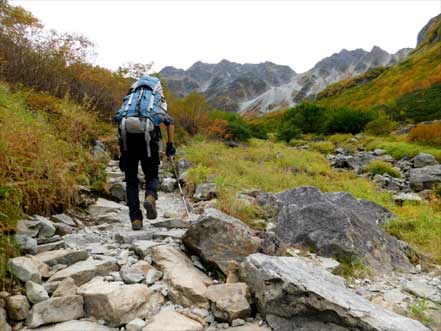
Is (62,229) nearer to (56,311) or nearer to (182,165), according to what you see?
(56,311)

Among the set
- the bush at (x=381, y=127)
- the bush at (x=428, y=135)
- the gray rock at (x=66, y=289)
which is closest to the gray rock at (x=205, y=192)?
the gray rock at (x=66, y=289)

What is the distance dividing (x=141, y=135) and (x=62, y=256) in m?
1.57

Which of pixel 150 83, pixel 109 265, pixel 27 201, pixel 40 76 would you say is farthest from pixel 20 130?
pixel 40 76

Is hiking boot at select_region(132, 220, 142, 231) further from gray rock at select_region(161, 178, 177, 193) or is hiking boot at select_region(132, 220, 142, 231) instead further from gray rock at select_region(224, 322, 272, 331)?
gray rock at select_region(161, 178, 177, 193)

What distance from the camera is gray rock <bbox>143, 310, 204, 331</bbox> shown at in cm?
217

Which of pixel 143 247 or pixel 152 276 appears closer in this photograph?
pixel 152 276

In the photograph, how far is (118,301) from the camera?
7.57 ft

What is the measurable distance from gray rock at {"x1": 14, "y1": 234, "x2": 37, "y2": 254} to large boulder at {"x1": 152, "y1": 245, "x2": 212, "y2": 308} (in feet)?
3.31

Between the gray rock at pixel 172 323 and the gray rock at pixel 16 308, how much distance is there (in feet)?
2.69

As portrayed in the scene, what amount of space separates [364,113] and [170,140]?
935 inches

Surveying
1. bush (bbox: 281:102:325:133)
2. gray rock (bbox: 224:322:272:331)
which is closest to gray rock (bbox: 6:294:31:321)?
gray rock (bbox: 224:322:272:331)

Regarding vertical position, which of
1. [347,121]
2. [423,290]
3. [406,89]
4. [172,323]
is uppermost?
[406,89]

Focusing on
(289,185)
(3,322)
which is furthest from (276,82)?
(3,322)

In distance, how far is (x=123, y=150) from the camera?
12.9ft
